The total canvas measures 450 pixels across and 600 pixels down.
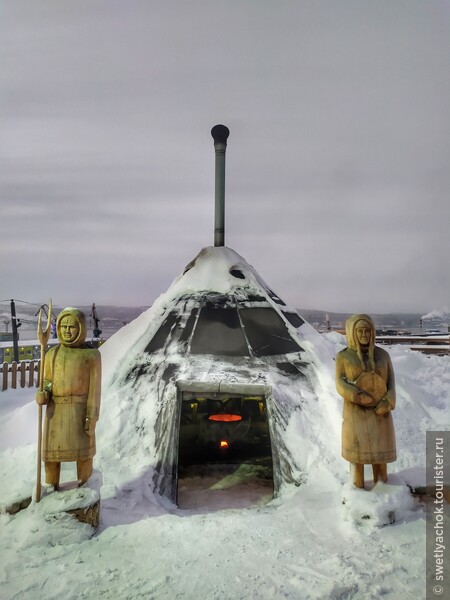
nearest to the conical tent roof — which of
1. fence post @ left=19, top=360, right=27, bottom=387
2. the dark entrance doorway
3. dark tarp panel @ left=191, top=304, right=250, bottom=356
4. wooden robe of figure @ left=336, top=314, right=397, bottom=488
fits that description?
dark tarp panel @ left=191, top=304, right=250, bottom=356

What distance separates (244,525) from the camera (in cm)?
390

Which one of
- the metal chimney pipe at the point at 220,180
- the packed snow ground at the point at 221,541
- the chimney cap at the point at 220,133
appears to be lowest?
the packed snow ground at the point at 221,541

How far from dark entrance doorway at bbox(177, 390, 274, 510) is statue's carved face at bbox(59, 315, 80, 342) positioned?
2847 mm

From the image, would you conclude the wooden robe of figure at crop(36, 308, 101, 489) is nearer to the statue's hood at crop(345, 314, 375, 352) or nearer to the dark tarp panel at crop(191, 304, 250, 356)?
the dark tarp panel at crop(191, 304, 250, 356)

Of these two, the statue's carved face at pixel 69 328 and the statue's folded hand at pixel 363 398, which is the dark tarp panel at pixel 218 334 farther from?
the statue's carved face at pixel 69 328

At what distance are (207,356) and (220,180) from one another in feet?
11.7

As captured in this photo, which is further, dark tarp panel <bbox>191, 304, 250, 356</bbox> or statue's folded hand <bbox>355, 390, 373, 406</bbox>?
dark tarp panel <bbox>191, 304, 250, 356</bbox>

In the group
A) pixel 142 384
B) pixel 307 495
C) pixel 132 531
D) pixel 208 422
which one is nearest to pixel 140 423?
pixel 142 384

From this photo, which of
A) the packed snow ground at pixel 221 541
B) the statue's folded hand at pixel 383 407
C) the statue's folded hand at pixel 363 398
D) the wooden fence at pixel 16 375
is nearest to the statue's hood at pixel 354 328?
the statue's folded hand at pixel 363 398

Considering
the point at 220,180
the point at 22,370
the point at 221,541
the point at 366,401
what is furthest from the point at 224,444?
the point at 22,370

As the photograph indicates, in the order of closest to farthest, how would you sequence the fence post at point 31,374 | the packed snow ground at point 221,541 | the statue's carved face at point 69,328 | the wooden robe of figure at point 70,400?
the packed snow ground at point 221,541, the wooden robe of figure at point 70,400, the statue's carved face at point 69,328, the fence post at point 31,374

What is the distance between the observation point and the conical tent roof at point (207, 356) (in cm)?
495

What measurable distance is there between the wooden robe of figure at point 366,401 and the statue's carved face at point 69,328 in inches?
103

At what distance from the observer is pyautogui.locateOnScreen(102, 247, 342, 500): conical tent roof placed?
16.3ft
